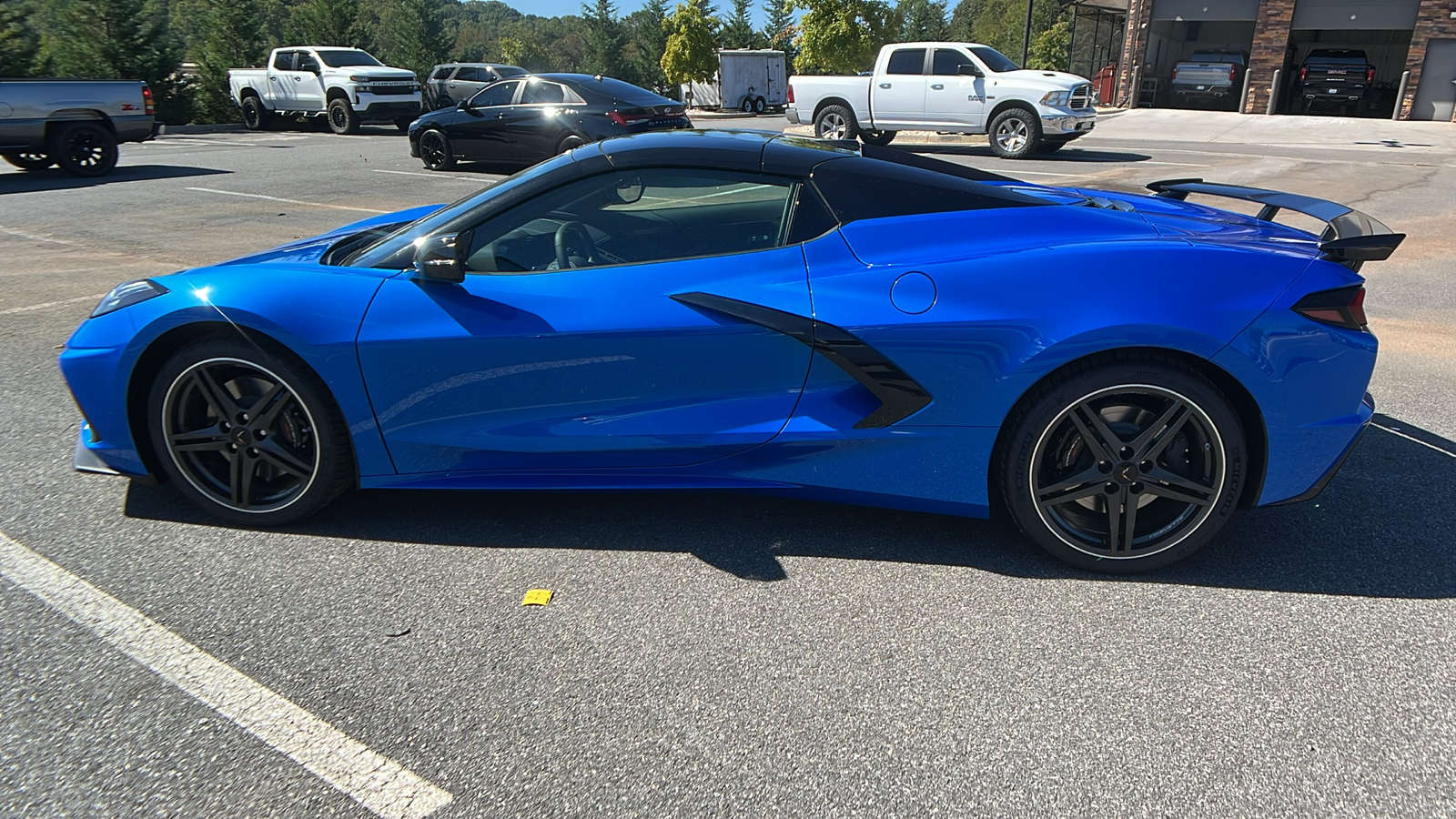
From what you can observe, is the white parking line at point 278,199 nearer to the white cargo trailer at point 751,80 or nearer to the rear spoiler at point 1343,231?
the rear spoiler at point 1343,231

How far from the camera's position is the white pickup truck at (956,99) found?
1623cm

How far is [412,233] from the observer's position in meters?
3.34

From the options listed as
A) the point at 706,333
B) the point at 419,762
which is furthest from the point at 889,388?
the point at 419,762

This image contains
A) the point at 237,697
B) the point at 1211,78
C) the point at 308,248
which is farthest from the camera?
the point at 1211,78

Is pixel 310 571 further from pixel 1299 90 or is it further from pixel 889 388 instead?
pixel 1299 90

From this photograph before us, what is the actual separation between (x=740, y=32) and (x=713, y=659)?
7760 centimetres

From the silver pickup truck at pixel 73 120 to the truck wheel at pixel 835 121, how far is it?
11.2 metres

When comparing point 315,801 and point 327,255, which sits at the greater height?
point 327,255

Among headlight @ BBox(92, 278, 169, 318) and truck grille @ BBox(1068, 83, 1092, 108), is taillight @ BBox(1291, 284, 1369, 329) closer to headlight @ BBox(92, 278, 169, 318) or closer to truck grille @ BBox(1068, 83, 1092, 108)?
headlight @ BBox(92, 278, 169, 318)

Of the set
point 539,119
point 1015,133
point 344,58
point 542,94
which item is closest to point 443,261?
point 539,119

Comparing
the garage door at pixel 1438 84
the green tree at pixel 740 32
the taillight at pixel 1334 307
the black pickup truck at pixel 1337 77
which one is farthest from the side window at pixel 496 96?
the green tree at pixel 740 32

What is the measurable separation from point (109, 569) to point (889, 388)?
8.45 ft

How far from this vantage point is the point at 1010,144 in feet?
54.7

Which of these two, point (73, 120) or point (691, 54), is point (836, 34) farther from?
point (73, 120)
